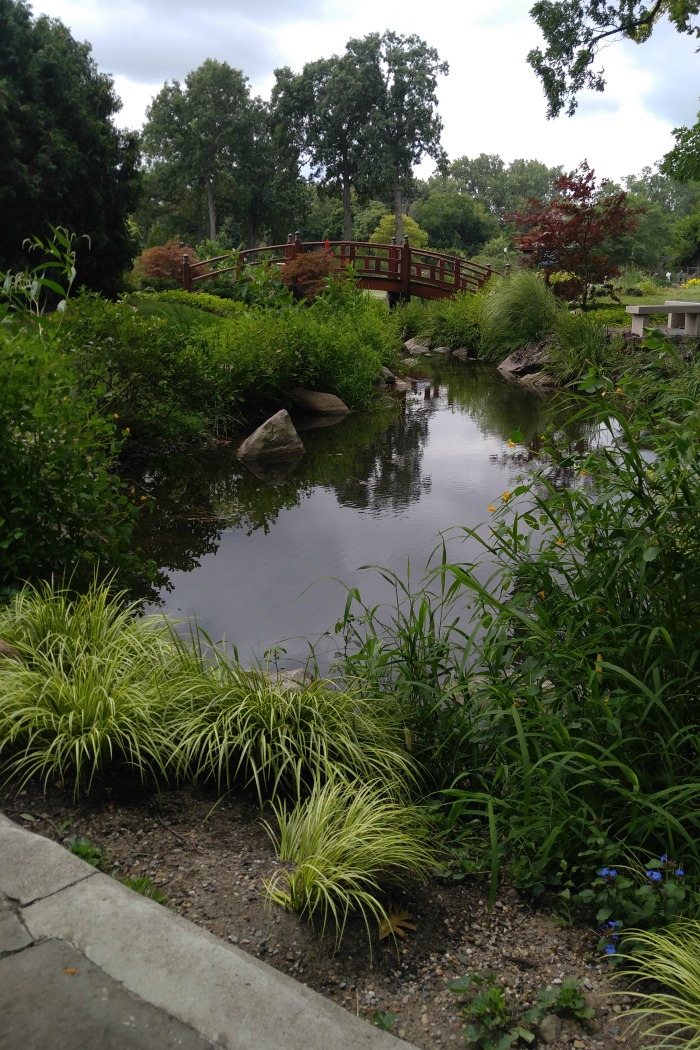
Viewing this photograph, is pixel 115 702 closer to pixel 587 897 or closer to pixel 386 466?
pixel 587 897

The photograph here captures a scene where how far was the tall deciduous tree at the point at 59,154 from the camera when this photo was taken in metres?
14.6

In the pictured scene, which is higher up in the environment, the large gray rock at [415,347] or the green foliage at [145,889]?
the large gray rock at [415,347]

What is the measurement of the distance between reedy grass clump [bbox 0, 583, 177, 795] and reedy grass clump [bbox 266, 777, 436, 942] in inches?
20.0

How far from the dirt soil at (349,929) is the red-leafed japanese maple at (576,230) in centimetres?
1606

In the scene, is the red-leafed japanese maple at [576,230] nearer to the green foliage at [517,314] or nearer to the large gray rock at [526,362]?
the green foliage at [517,314]

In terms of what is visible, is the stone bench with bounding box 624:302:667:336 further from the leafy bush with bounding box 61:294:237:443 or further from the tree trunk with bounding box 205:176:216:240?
the tree trunk with bounding box 205:176:216:240

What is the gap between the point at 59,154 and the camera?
14.9 metres

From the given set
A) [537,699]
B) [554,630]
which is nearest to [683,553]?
[554,630]

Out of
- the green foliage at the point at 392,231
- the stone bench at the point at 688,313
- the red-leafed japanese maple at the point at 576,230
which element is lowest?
the stone bench at the point at 688,313

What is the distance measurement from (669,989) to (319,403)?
896 cm

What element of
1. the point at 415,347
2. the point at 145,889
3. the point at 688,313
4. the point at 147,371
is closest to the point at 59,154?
the point at 415,347

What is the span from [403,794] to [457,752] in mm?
230

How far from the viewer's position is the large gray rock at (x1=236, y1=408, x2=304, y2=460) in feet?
27.7

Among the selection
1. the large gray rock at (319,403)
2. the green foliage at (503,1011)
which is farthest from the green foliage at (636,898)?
the large gray rock at (319,403)
